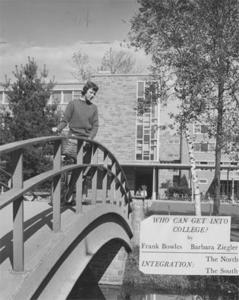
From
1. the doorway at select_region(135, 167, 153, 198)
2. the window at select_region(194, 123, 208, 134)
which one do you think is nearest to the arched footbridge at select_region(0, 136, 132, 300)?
the window at select_region(194, 123, 208, 134)

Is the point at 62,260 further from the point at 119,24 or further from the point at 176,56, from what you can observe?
the point at 119,24

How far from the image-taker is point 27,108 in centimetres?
2895

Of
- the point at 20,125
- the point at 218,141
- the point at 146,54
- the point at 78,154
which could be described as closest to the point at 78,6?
the point at 78,154

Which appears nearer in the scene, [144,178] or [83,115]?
[83,115]

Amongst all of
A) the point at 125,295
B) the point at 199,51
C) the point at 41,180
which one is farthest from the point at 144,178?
the point at 41,180

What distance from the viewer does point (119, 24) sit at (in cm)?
1520

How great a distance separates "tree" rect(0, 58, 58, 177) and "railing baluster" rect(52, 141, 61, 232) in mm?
22006

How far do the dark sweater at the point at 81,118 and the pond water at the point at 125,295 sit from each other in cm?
431

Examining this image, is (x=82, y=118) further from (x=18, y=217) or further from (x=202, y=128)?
(x=202, y=128)

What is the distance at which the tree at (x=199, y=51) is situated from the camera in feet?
41.9

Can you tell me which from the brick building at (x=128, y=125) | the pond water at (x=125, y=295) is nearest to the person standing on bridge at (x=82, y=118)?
the pond water at (x=125, y=295)

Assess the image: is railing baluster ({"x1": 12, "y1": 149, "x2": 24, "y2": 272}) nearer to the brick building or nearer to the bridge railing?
the bridge railing

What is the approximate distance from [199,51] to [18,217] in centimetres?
982

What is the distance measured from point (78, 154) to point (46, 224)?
1167mm
